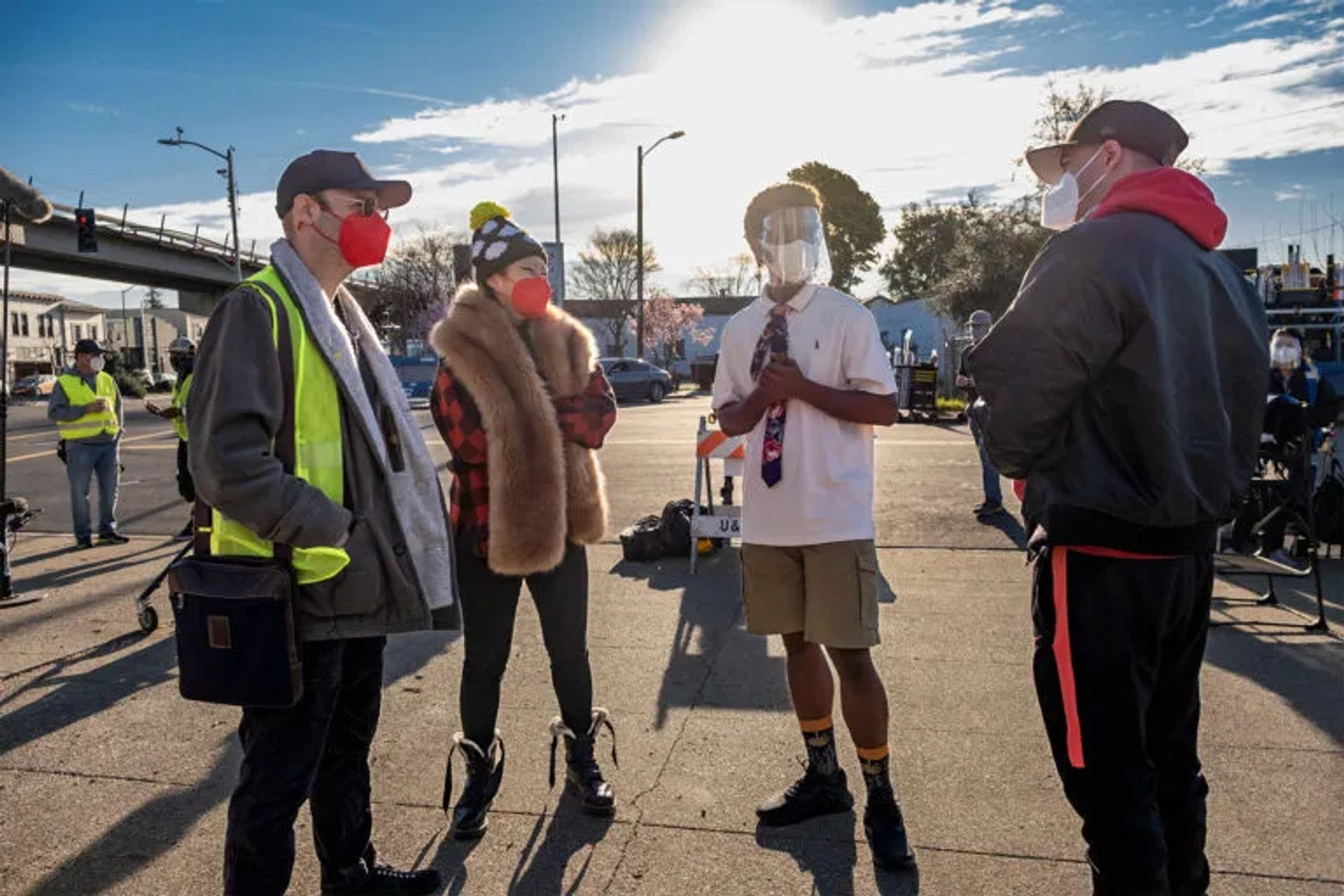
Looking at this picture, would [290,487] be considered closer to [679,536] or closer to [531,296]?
[531,296]

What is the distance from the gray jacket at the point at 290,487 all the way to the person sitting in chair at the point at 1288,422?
390 centimetres

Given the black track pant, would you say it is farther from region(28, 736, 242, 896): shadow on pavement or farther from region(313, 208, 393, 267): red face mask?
region(28, 736, 242, 896): shadow on pavement

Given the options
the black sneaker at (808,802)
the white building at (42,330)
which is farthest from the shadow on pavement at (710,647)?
the white building at (42,330)

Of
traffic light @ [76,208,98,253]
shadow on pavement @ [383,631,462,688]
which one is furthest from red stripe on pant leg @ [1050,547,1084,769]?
traffic light @ [76,208,98,253]

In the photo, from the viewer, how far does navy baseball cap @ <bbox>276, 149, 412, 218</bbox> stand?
246 centimetres

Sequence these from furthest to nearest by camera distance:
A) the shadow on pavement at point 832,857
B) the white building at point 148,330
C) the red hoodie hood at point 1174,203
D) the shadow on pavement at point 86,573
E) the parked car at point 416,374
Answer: the white building at point 148,330 → the parked car at point 416,374 → the shadow on pavement at point 86,573 → the shadow on pavement at point 832,857 → the red hoodie hood at point 1174,203

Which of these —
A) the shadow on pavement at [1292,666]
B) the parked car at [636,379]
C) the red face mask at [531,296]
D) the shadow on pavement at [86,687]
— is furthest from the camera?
the parked car at [636,379]

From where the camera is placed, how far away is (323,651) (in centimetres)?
238

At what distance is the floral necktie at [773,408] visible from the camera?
305cm

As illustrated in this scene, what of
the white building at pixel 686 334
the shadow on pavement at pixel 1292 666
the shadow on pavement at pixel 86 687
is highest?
the white building at pixel 686 334

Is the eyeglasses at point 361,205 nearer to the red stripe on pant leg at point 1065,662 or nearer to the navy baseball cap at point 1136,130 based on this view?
the navy baseball cap at point 1136,130

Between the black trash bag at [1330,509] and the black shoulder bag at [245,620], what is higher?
the black shoulder bag at [245,620]

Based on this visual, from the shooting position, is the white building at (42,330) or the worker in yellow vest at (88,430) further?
the white building at (42,330)

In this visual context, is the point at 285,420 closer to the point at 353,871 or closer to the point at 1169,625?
the point at 353,871
